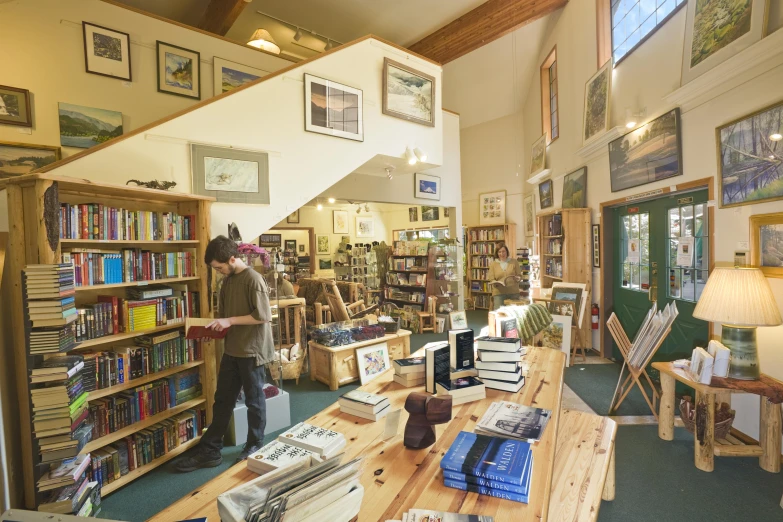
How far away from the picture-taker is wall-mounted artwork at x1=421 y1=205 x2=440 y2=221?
10.1 meters

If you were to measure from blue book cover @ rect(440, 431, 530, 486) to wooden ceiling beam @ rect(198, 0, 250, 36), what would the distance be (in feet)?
19.2

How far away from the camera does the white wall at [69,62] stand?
3596 mm

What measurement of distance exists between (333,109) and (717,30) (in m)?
3.46

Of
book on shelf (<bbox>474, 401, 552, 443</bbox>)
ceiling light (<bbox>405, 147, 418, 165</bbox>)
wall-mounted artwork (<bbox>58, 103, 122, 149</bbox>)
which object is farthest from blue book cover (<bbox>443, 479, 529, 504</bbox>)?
wall-mounted artwork (<bbox>58, 103, 122, 149</bbox>)

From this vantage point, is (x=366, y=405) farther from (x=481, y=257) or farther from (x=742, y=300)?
(x=481, y=257)

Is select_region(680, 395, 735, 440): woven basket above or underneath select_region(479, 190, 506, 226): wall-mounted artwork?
underneath

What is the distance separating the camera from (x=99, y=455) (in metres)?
2.54

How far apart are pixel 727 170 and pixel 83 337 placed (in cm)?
483

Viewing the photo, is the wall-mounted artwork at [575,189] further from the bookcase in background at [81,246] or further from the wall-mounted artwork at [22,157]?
the wall-mounted artwork at [22,157]

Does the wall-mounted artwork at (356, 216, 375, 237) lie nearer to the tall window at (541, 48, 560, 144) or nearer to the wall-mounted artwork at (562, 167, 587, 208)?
the tall window at (541, 48, 560, 144)

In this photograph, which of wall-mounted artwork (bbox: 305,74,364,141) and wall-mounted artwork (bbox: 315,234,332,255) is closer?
wall-mounted artwork (bbox: 305,74,364,141)

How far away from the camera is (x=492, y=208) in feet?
31.4

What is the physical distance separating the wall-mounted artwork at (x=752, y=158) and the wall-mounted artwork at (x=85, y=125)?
577 cm

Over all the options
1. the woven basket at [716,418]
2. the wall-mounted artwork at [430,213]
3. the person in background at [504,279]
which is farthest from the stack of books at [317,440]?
the wall-mounted artwork at [430,213]
